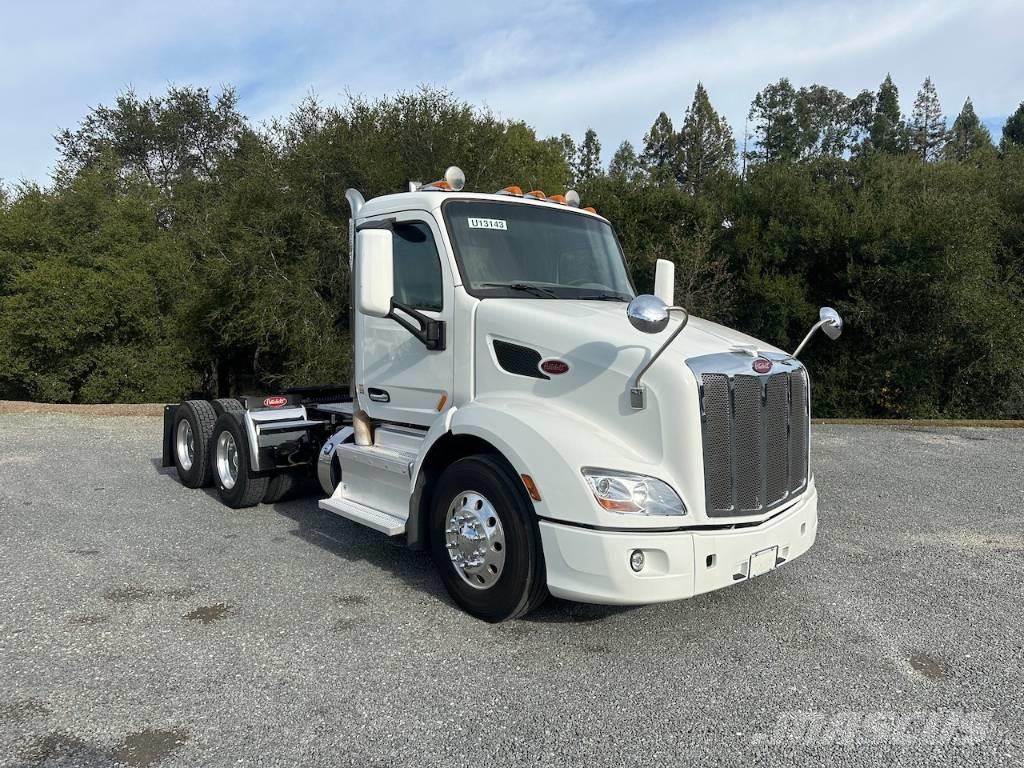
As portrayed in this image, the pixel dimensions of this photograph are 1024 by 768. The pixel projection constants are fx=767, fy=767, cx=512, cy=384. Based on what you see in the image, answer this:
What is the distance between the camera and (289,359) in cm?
1672

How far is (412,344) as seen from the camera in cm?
504

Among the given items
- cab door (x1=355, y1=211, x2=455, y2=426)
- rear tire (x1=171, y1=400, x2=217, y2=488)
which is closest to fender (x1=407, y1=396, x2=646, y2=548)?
cab door (x1=355, y1=211, x2=455, y2=426)

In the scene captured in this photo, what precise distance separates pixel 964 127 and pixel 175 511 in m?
69.4

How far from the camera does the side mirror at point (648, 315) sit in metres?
3.50

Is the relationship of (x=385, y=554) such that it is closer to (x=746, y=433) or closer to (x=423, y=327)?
(x=423, y=327)

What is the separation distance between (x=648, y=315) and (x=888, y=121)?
66.6 meters

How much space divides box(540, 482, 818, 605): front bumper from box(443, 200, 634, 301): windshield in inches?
65.8

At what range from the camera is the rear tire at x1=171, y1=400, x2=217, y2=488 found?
24.4 ft

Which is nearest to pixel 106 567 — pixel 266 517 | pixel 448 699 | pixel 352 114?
pixel 266 517

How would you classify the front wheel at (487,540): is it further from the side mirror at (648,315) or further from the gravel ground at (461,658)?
the side mirror at (648,315)

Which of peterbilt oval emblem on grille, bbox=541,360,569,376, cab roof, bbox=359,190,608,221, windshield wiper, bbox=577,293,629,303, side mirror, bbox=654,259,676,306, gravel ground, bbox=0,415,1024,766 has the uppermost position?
cab roof, bbox=359,190,608,221

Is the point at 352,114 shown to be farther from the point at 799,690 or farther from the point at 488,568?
the point at 799,690

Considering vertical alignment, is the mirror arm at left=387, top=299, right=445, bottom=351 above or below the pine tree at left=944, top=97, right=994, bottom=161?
below

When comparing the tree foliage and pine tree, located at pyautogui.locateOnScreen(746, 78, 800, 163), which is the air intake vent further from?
pine tree, located at pyautogui.locateOnScreen(746, 78, 800, 163)
